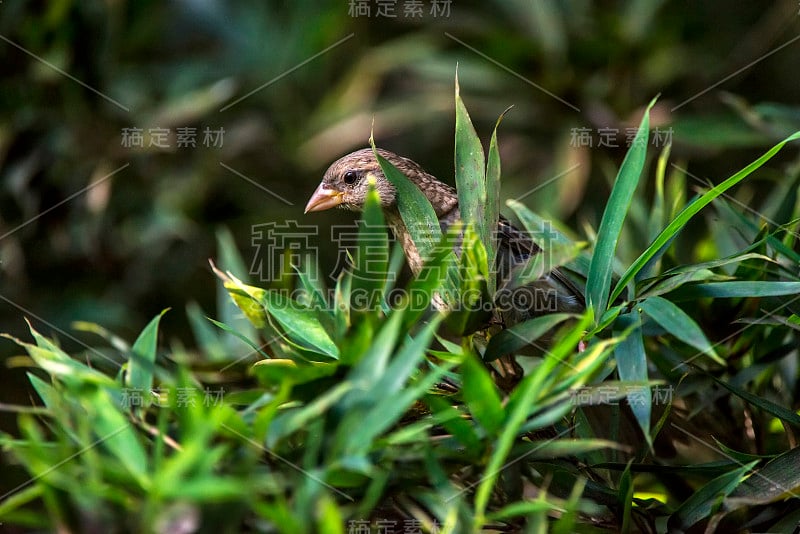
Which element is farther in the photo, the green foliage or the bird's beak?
the bird's beak

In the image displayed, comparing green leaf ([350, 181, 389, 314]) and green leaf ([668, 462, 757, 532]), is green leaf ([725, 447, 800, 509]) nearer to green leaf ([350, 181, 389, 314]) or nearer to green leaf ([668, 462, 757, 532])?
green leaf ([668, 462, 757, 532])

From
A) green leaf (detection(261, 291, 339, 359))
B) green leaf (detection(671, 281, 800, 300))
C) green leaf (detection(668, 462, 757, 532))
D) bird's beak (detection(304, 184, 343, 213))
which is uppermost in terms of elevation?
green leaf (detection(671, 281, 800, 300))

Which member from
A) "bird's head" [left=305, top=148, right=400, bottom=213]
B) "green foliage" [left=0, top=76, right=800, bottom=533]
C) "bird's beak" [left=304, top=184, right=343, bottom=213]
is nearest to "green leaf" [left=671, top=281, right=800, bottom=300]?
"green foliage" [left=0, top=76, right=800, bottom=533]

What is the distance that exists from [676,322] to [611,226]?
18cm

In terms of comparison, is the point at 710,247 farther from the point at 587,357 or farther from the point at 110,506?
the point at 110,506

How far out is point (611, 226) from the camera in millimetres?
1254

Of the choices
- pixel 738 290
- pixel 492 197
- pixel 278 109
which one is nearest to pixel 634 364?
pixel 738 290

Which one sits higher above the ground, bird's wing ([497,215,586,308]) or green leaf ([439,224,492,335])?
green leaf ([439,224,492,335])

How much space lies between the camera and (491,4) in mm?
3496

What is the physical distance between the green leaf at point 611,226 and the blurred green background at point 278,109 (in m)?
1.39

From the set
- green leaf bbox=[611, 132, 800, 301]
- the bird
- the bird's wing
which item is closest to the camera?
green leaf bbox=[611, 132, 800, 301]

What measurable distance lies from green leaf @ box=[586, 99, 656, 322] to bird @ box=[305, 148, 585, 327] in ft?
0.77

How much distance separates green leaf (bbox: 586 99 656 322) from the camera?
47.8 inches

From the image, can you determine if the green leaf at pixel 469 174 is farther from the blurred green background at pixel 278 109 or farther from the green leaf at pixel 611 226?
the blurred green background at pixel 278 109
